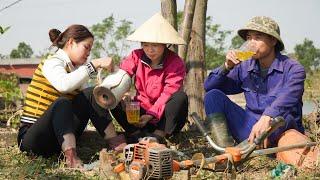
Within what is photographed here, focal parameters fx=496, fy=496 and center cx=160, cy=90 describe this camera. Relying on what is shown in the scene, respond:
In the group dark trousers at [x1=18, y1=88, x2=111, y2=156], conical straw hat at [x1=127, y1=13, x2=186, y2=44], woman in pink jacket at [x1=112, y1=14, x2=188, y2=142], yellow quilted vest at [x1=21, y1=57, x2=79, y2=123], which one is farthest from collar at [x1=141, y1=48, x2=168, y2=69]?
yellow quilted vest at [x1=21, y1=57, x2=79, y2=123]

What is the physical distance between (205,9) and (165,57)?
1679 mm

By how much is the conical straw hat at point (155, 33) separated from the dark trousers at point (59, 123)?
673 mm

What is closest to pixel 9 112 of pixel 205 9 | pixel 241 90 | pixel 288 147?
pixel 205 9

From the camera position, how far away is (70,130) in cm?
370

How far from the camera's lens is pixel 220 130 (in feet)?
13.0

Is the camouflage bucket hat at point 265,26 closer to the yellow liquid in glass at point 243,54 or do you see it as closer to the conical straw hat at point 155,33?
the yellow liquid in glass at point 243,54

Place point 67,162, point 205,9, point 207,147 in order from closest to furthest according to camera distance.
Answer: point 67,162
point 207,147
point 205,9

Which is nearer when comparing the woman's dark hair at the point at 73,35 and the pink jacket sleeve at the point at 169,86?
the woman's dark hair at the point at 73,35

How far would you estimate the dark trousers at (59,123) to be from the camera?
367cm

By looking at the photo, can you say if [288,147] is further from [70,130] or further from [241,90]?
[70,130]

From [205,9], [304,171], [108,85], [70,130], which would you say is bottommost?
[304,171]

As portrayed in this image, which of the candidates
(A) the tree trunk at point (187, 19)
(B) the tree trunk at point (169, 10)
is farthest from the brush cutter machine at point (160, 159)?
(B) the tree trunk at point (169, 10)

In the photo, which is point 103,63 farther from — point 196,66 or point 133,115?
point 196,66

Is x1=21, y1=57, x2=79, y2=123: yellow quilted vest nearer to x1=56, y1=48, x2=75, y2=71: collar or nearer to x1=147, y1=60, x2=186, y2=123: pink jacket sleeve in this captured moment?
x1=56, y1=48, x2=75, y2=71: collar
